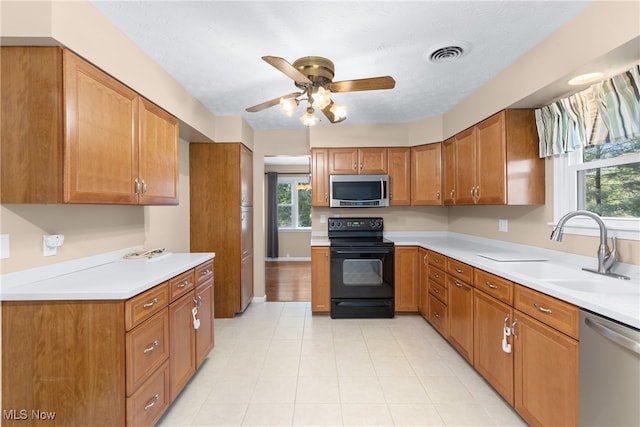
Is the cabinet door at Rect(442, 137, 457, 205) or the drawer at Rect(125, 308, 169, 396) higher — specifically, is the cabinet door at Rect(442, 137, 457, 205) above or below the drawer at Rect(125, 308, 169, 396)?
above

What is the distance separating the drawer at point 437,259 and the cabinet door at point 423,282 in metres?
0.08

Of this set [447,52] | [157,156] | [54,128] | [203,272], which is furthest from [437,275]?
[54,128]

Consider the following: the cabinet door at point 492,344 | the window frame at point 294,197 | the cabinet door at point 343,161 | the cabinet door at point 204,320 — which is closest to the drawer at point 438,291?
the cabinet door at point 492,344

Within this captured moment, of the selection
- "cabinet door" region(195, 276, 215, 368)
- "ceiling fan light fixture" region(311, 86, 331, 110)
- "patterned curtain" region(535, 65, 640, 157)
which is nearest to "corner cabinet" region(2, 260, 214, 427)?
"cabinet door" region(195, 276, 215, 368)

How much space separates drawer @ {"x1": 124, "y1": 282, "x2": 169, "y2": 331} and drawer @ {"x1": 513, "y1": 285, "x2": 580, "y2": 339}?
2.09m

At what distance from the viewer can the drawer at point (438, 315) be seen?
8.53 feet

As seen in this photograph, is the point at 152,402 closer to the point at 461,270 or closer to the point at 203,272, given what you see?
the point at 203,272

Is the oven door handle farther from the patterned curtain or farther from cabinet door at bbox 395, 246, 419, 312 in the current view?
the patterned curtain

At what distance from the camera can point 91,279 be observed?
150 centimetres

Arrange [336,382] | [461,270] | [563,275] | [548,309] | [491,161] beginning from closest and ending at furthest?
[548,309] < [563,275] < [336,382] < [461,270] < [491,161]

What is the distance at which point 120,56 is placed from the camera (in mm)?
1692

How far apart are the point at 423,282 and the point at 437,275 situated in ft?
1.28

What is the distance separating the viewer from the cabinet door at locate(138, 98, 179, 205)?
189 cm

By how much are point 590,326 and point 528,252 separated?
1.31 metres
